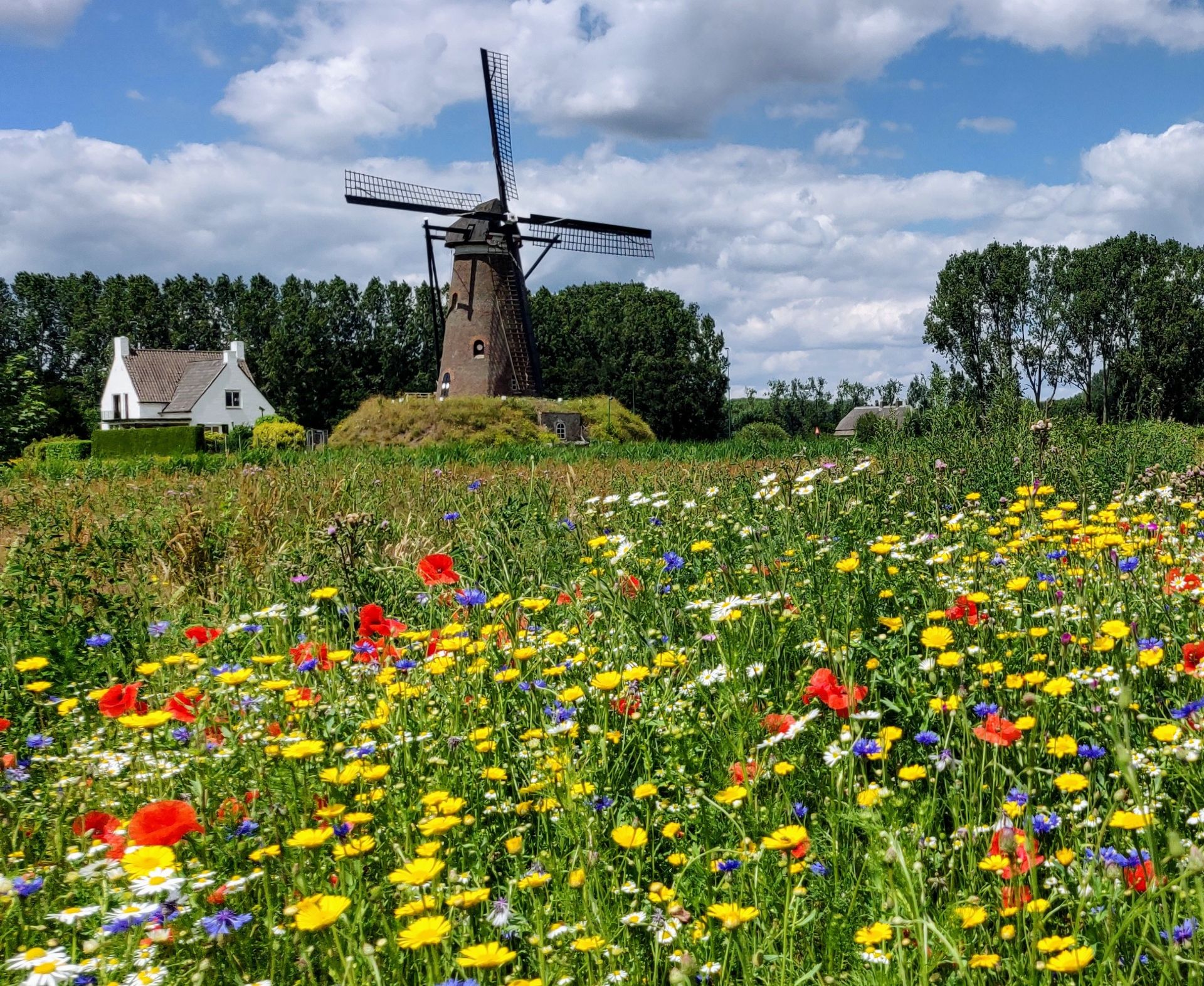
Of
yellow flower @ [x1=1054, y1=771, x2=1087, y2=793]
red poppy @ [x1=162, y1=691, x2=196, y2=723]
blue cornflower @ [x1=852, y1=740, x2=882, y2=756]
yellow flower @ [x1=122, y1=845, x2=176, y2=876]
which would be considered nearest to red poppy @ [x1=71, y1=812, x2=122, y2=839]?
red poppy @ [x1=162, y1=691, x2=196, y2=723]


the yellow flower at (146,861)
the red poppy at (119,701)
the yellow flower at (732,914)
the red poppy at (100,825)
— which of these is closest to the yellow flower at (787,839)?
the yellow flower at (732,914)

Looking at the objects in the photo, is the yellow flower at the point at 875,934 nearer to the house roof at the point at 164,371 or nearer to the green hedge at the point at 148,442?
the green hedge at the point at 148,442

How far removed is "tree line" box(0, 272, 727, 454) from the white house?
198 centimetres

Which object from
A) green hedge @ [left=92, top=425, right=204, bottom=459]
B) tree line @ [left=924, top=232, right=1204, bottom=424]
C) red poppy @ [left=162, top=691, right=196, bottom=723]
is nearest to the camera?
red poppy @ [left=162, top=691, right=196, bottom=723]

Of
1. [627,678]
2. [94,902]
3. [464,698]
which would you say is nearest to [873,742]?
[627,678]

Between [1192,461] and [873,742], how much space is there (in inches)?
345

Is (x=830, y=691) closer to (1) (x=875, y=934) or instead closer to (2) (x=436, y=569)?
(1) (x=875, y=934)

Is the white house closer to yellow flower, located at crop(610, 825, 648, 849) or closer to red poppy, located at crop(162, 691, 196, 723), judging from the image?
red poppy, located at crop(162, 691, 196, 723)

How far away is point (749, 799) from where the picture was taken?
82.4 inches

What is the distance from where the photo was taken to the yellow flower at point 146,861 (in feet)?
5.40

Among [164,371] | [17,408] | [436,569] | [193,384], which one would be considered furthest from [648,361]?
[436,569]

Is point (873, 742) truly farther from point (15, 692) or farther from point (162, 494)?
point (162, 494)

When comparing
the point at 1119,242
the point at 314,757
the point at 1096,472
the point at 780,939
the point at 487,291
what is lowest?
the point at 780,939

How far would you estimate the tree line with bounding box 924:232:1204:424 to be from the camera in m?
48.8
